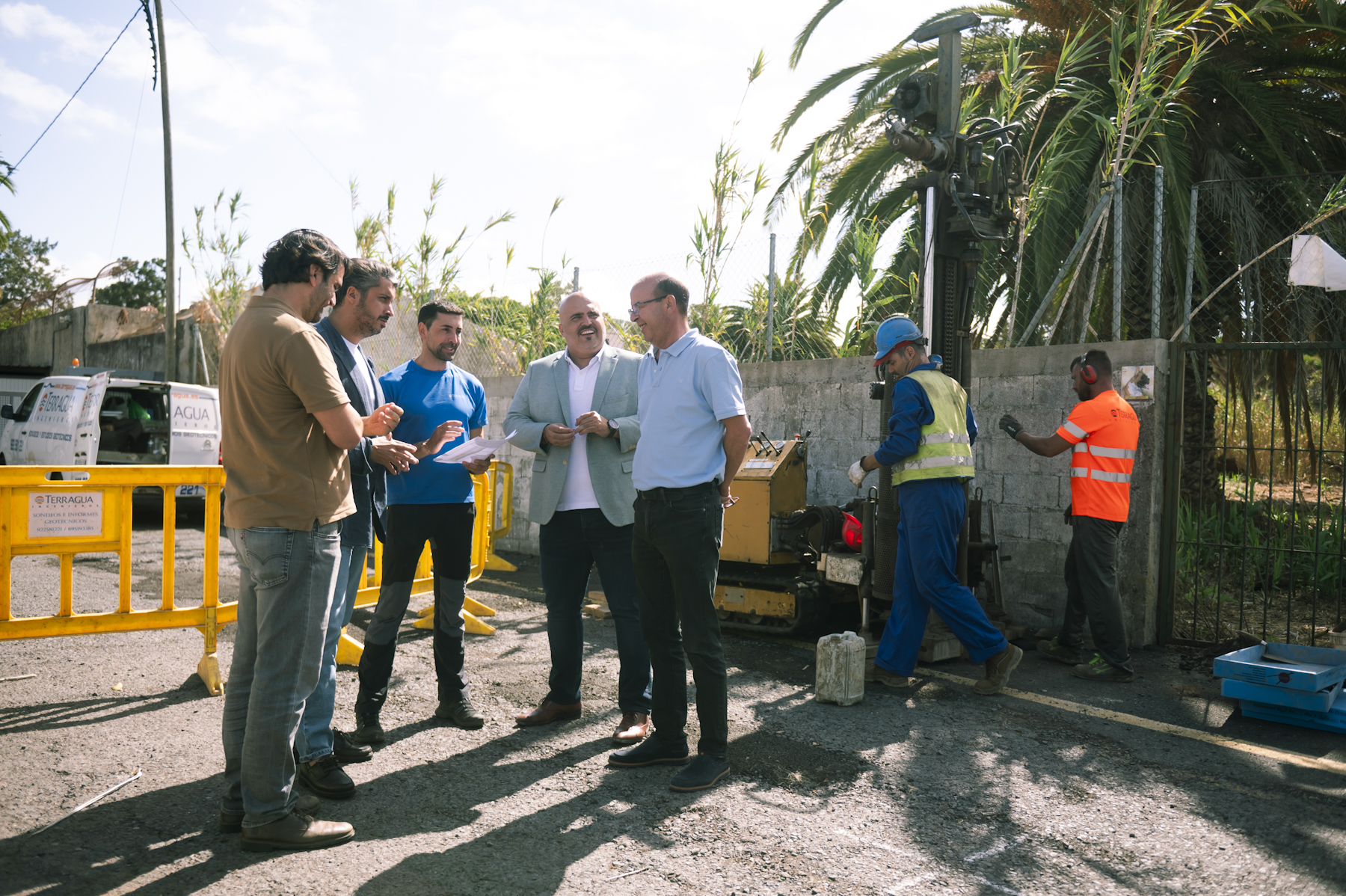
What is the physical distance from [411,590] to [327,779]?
1120mm

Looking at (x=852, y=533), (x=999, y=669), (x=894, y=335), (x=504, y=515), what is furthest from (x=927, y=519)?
(x=504, y=515)

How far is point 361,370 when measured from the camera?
3.82 m

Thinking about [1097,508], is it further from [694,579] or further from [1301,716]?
[694,579]

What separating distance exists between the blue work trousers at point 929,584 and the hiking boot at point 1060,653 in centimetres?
117

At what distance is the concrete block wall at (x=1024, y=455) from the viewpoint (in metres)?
6.35

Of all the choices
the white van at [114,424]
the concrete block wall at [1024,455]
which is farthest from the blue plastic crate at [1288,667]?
the white van at [114,424]

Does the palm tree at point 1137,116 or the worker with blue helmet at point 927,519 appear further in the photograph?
the palm tree at point 1137,116

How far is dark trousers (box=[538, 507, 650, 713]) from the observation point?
434 cm

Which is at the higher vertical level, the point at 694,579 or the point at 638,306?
the point at 638,306

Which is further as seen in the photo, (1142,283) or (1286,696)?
(1142,283)

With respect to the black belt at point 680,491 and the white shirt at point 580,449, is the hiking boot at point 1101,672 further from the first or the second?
the white shirt at point 580,449

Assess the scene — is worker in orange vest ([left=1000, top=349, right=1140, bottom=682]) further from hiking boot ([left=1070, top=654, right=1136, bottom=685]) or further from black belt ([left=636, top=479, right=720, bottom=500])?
black belt ([left=636, top=479, right=720, bottom=500])

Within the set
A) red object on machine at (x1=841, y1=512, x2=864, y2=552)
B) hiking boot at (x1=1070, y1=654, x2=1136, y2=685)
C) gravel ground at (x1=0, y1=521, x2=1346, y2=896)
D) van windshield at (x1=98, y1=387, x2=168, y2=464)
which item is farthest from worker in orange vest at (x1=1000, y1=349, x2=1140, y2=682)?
van windshield at (x1=98, y1=387, x2=168, y2=464)

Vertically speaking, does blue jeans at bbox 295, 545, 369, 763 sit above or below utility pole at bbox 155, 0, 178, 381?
below
